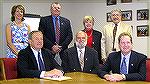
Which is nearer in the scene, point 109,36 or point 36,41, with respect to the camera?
point 36,41

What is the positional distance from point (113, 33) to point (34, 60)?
1.67 m

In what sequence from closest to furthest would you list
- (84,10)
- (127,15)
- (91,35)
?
1. (91,35)
2. (127,15)
3. (84,10)


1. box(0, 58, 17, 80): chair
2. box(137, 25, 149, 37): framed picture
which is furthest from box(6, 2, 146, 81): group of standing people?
box(137, 25, 149, 37): framed picture

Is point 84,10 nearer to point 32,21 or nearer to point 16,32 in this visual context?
point 32,21

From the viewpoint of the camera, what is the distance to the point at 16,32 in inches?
168

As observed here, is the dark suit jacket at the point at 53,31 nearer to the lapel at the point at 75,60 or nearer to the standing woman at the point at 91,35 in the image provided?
the standing woman at the point at 91,35

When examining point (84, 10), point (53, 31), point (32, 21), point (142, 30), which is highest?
point (84, 10)

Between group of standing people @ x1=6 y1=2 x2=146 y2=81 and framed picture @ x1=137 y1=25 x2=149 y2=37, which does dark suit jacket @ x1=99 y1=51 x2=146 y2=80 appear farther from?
framed picture @ x1=137 y1=25 x2=149 y2=37

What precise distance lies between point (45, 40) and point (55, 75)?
4.96 feet

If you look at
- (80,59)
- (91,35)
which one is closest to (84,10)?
(91,35)

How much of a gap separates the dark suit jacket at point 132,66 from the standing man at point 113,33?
1.23m

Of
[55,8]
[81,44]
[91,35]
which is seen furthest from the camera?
[91,35]

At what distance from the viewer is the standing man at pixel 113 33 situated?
13.8 feet

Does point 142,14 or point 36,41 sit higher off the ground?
point 142,14
